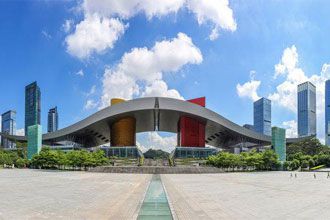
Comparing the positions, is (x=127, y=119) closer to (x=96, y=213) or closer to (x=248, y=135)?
(x=248, y=135)

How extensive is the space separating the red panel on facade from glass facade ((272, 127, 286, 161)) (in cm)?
1635

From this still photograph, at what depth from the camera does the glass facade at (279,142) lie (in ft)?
201

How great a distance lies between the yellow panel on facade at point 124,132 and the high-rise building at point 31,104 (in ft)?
377

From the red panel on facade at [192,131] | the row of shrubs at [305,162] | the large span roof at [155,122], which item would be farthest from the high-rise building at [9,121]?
the row of shrubs at [305,162]

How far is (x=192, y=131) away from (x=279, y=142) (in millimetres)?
18614

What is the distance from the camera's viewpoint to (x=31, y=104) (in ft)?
579

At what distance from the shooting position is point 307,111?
166 metres

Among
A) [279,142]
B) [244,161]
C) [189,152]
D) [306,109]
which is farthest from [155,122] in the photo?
[306,109]

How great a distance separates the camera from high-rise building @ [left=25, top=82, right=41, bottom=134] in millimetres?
177000

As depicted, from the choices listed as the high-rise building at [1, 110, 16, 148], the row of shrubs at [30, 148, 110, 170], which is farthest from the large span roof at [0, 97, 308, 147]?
the high-rise building at [1, 110, 16, 148]

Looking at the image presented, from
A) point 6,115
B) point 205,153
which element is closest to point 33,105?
point 6,115

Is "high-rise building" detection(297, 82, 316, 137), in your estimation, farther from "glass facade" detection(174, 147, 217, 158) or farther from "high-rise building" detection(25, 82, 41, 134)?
"high-rise building" detection(25, 82, 41, 134)

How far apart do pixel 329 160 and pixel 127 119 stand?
42410mm

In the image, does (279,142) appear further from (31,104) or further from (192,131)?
(31,104)
